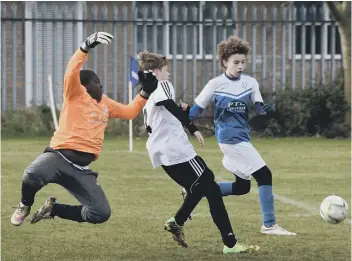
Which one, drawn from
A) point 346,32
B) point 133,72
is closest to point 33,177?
point 133,72

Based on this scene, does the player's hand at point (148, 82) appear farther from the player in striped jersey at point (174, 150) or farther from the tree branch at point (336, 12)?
the tree branch at point (336, 12)

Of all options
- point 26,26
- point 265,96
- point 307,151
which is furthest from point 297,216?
point 26,26

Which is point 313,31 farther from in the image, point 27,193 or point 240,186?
point 27,193

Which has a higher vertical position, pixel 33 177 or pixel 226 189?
pixel 33 177

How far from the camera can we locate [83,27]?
27391 mm

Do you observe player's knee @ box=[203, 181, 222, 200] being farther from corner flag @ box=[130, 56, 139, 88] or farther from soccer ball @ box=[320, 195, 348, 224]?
corner flag @ box=[130, 56, 139, 88]

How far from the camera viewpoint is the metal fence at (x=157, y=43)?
→ 27141 millimetres

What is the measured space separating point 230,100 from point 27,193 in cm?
216

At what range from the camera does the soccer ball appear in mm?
10336

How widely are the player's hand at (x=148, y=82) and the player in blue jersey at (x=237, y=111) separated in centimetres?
78

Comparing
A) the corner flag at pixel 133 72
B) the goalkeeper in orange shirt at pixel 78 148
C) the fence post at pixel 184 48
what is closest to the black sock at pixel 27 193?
the goalkeeper in orange shirt at pixel 78 148

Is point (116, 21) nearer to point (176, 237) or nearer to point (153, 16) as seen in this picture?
point (153, 16)

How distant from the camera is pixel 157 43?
91.7ft

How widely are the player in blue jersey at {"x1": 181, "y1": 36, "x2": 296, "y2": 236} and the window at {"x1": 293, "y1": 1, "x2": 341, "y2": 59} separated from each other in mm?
17595
